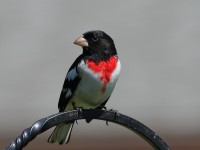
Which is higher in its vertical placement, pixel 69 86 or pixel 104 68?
pixel 104 68

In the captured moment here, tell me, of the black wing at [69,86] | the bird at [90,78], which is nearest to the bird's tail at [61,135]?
the bird at [90,78]

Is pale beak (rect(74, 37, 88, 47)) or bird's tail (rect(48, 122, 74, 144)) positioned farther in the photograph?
pale beak (rect(74, 37, 88, 47))

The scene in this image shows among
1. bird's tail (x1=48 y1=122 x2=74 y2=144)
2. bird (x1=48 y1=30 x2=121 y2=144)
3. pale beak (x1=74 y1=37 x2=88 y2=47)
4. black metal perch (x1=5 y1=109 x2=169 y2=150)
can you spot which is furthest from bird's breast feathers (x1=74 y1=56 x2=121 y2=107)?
black metal perch (x1=5 y1=109 x2=169 y2=150)

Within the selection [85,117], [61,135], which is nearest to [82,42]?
[61,135]

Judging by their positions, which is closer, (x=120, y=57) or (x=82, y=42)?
(x=82, y=42)

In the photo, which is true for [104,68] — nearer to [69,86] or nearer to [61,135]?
[69,86]

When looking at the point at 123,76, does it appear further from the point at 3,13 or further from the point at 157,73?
the point at 3,13

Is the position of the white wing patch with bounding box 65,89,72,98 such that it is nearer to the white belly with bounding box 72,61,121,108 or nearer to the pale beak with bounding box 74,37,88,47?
the white belly with bounding box 72,61,121,108
